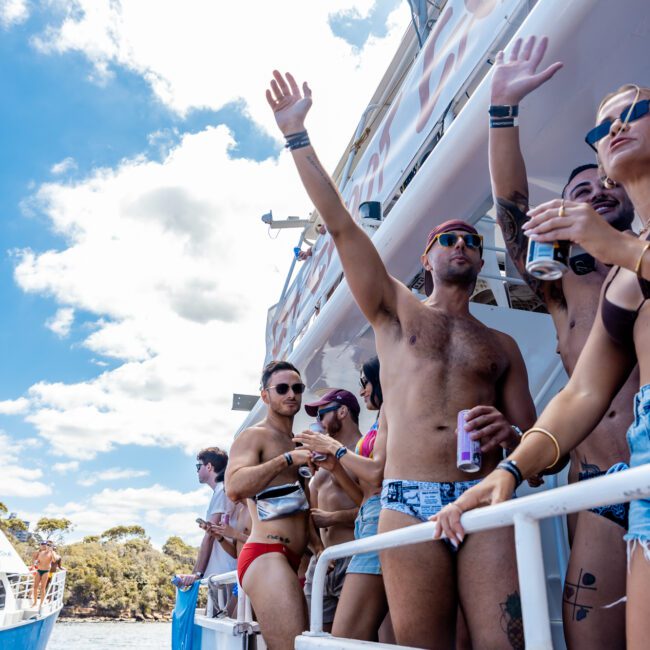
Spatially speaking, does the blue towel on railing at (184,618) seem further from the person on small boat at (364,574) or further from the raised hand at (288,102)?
the raised hand at (288,102)

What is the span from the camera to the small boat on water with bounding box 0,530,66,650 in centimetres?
1245

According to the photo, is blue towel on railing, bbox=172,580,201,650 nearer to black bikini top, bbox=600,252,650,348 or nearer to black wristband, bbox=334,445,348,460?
black wristband, bbox=334,445,348,460

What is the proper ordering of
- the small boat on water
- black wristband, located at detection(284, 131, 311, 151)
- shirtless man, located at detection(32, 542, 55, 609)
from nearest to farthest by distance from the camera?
black wristband, located at detection(284, 131, 311, 151) < the small boat on water < shirtless man, located at detection(32, 542, 55, 609)

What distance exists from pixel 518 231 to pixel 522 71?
0.54 metres

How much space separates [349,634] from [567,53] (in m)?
2.18

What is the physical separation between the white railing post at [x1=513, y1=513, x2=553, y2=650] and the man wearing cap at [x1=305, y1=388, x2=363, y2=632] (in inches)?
84.6

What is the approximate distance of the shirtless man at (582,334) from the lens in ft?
5.30

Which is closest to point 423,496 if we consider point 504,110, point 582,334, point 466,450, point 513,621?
point 466,450

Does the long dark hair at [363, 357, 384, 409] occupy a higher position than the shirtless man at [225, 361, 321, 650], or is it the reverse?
the long dark hair at [363, 357, 384, 409]

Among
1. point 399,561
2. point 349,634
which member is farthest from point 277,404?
point 399,561

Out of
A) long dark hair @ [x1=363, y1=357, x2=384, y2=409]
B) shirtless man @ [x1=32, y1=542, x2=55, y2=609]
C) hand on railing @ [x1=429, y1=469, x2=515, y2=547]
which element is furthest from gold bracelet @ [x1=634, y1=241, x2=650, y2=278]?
shirtless man @ [x1=32, y1=542, x2=55, y2=609]

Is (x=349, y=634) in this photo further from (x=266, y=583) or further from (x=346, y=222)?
(x=346, y=222)

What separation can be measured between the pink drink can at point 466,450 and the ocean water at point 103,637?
49.9 m

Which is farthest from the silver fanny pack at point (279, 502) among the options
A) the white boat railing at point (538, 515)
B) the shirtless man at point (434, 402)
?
the white boat railing at point (538, 515)
